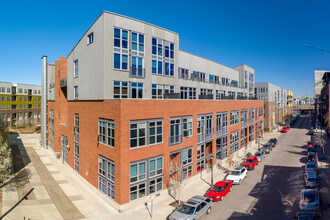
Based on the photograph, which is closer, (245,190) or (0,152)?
(0,152)

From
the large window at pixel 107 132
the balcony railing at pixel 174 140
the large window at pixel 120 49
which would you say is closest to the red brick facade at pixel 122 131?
the balcony railing at pixel 174 140

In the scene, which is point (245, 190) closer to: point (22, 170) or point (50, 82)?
point (22, 170)

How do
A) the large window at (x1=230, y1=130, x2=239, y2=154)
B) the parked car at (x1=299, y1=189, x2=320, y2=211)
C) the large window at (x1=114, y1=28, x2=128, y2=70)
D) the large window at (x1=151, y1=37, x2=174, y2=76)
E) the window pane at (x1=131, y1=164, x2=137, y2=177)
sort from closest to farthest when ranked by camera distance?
the parked car at (x1=299, y1=189, x2=320, y2=211), the window pane at (x1=131, y1=164, x2=137, y2=177), the large window at (x1=114, y1=28, x2=128, y2=70), the large window at (x1=151, y1=37, x2=174, y2=76), the large window at (x1=230, y1=130, x2=239, y2=154)

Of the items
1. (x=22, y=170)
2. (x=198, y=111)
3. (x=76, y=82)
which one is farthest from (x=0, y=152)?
(x=198, y=111)

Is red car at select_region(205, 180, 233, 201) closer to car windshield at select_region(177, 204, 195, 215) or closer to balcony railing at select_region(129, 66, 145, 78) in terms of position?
car windshield at select_region(177, 204, 195, 215)

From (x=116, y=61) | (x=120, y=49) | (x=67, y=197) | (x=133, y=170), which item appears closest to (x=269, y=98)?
(x=120, y=49)

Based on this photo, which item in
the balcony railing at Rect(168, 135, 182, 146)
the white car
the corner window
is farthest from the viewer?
the white car

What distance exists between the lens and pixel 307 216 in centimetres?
1500

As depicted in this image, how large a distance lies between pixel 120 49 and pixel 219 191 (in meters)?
18.7

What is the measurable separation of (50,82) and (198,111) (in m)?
33.1

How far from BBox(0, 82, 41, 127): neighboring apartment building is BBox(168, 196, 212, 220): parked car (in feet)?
240

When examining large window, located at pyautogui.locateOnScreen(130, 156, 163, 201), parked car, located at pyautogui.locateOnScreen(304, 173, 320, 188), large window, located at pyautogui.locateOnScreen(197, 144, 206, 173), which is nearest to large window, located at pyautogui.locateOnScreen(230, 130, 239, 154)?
large window, located at pyautogui.locateOnScreen(197, 144, 206, 173)

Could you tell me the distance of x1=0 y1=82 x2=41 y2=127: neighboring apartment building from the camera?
71.3 metres

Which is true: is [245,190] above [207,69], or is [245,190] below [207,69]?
below
